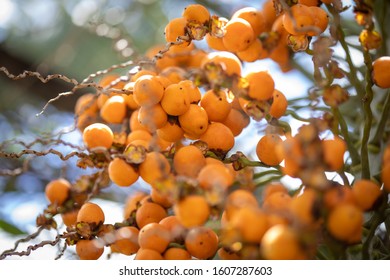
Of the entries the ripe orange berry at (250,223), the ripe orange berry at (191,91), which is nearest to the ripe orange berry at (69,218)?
the ripe orange berry at (191,91)

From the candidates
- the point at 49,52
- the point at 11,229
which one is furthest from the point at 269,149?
the point at 49,52

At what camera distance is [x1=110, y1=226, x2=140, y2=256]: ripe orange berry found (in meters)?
0.60

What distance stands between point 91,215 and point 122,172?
76 mm

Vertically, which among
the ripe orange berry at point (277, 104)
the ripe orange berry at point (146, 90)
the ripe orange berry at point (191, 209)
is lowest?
the ripe orange berry at point (191, 209)

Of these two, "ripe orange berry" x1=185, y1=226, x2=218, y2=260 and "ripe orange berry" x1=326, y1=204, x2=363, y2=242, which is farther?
"ripe orange berry" x1=185, y1=226, x2=218, y2=260

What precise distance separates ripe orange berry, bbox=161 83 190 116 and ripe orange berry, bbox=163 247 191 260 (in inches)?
5.5

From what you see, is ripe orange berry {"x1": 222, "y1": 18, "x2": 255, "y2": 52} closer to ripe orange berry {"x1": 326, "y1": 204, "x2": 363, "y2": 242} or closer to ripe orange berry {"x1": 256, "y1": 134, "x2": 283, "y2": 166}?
ripe orange berry {"x1": 256, "y1": 134, "x2": 283, "y2": 166}

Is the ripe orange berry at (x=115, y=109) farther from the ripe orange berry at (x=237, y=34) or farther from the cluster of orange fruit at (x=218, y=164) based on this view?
the ripe orange berry at (x=237, y=34)

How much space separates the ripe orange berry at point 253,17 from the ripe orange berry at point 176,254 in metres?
0.28

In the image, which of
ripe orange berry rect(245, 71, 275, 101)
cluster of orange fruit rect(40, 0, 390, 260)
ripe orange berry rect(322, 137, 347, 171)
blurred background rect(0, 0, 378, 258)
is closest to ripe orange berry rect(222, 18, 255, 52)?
cluster of orange fruit rect(40, 0, 390, 260)

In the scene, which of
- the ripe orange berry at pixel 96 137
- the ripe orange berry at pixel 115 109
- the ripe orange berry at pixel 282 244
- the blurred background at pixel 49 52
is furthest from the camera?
the blurred background at pixel 49 52

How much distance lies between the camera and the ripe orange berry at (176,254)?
0.56 meters

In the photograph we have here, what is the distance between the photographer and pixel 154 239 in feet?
1.82
